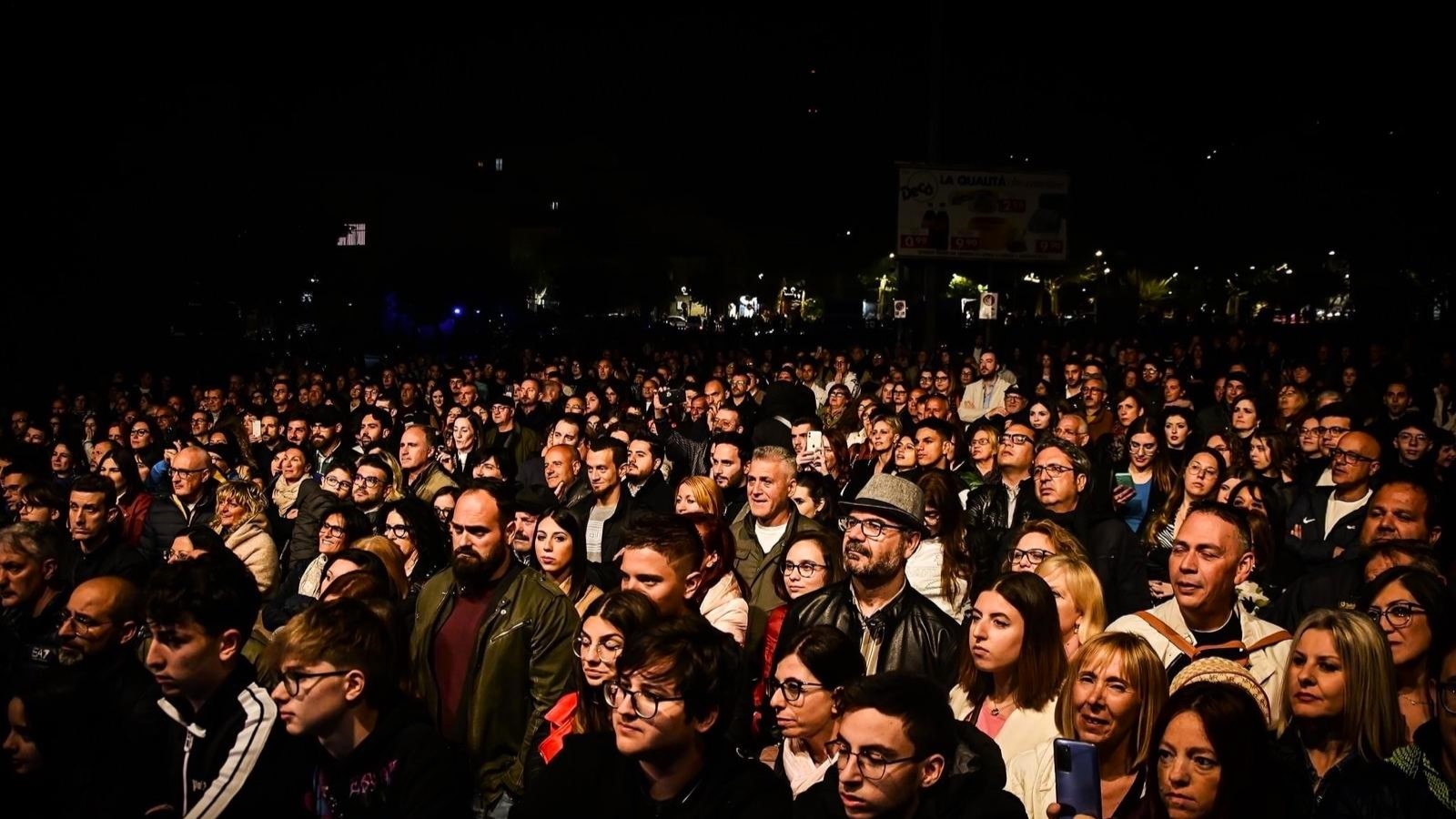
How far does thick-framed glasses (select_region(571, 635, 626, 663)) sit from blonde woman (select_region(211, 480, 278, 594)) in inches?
135

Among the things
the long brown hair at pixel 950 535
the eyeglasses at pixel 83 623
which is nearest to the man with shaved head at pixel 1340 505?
the long brown hair at pixel 950 535

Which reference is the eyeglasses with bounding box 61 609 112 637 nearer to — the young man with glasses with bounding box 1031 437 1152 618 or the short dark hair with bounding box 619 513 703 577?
the short dark hair with bounding box 619 513 703 577

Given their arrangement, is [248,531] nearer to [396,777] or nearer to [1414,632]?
[396,777]

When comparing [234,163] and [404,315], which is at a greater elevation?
[234,163]

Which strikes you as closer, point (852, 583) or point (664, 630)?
point (664, 630)

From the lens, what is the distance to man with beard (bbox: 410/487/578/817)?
16.3 ft

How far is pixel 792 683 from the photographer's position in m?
4.06

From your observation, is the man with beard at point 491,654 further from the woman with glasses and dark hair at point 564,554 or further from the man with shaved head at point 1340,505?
the man with shaved head at point 1340,505

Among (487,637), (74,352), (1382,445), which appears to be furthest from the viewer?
(74,352)

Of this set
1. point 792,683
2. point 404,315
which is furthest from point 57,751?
point 404,315

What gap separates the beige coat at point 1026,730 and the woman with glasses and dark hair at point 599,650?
3.82 ft

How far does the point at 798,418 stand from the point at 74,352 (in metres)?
22.3

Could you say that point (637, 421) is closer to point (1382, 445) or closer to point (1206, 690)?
point (1382, 445)

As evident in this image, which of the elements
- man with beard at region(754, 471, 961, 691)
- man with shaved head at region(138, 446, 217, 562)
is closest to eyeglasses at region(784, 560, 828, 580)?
man with beard at region(754, 471, 961, 691)
